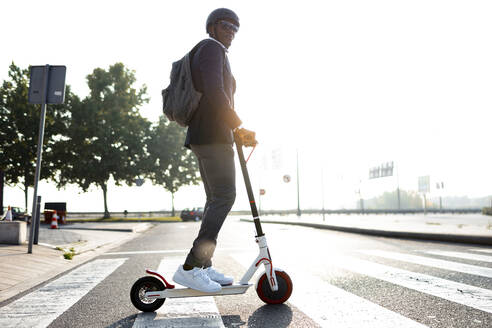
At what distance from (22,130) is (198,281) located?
31877 millimetres

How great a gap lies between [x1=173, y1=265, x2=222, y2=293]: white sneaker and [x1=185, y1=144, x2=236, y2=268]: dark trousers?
7cm

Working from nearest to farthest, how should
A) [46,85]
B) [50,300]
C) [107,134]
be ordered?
[50,300] → [46,85] → [107,134]

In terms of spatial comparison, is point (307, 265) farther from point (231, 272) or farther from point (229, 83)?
point (229, 83)

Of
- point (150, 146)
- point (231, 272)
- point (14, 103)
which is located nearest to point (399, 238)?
point (231, 272)

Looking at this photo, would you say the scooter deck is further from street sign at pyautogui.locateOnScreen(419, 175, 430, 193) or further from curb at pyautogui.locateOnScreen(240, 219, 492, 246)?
street sign at pyautogui.locateOnScreen(419, 175, 430, 193)

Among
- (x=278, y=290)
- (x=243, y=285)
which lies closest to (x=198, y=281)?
(x=243, y=285)

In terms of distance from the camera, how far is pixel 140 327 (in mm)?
2840

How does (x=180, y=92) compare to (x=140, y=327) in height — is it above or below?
above

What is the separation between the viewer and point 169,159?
138ft

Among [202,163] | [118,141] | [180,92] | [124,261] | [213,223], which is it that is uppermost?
[118,141]

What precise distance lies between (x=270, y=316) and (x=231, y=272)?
2477 mm

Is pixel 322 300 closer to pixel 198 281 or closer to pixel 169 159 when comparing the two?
pixel 198 281

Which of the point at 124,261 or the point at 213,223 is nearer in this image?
the point at 213,223

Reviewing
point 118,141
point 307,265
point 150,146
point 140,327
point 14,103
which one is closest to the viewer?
point 140,327
